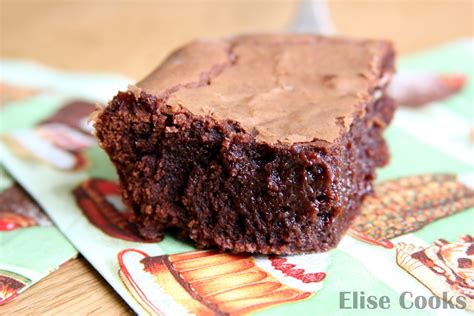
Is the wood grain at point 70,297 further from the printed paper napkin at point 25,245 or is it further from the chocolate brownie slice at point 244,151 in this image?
the chocolate brownie slice at point 244,151

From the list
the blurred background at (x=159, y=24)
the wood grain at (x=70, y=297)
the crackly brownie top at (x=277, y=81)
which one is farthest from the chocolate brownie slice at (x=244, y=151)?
the blurred background at (x=159, y=24)

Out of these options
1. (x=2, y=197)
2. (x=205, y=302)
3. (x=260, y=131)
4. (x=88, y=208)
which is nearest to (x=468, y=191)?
(x=260, y=131)

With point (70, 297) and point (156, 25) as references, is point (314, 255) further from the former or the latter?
point (156, 25)

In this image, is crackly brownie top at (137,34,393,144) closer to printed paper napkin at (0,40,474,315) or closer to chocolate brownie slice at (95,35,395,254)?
chocolate brownie slice at (95,35,395,254)

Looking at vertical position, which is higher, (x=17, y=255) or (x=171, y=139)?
(x=171, y=139)

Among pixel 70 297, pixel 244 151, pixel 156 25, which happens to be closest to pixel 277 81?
pixel 244 151

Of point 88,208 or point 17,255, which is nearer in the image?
point 17,255

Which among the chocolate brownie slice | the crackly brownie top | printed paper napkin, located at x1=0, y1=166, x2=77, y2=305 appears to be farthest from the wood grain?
the crackly brownie top

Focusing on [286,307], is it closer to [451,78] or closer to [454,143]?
[454,143]
